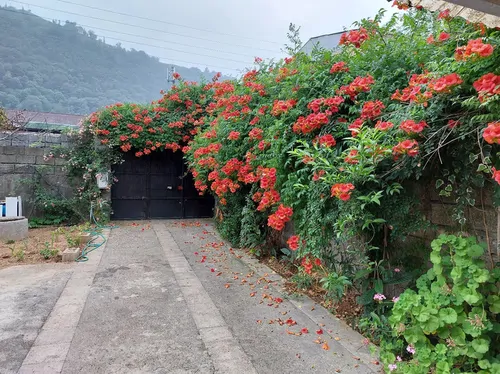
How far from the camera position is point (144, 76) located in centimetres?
2241

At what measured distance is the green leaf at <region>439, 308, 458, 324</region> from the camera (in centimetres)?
160

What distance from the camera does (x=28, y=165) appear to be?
678 cm

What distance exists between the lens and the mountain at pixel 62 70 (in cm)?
1302

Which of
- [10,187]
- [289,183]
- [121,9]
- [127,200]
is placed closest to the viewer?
[289,183]

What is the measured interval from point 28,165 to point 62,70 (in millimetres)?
10996

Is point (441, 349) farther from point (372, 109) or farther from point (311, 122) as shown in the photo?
point (311, 122)

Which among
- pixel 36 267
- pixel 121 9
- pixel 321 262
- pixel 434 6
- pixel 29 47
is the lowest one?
pixel 36 267

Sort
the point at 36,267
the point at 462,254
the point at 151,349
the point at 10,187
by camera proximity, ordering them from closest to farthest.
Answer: the point at 462,254
the point at 151,349
the point at 36,267
the point at 10,187

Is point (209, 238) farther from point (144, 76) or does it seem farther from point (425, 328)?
point (144, 76)

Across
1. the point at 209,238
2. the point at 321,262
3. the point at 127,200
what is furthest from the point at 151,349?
the point at 127,200

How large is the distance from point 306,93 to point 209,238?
3.70 meters

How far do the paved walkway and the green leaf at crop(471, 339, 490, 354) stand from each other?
0.66 metres

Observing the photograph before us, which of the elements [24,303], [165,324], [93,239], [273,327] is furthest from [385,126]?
[93,239]

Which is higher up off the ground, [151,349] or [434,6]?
[434,6]
